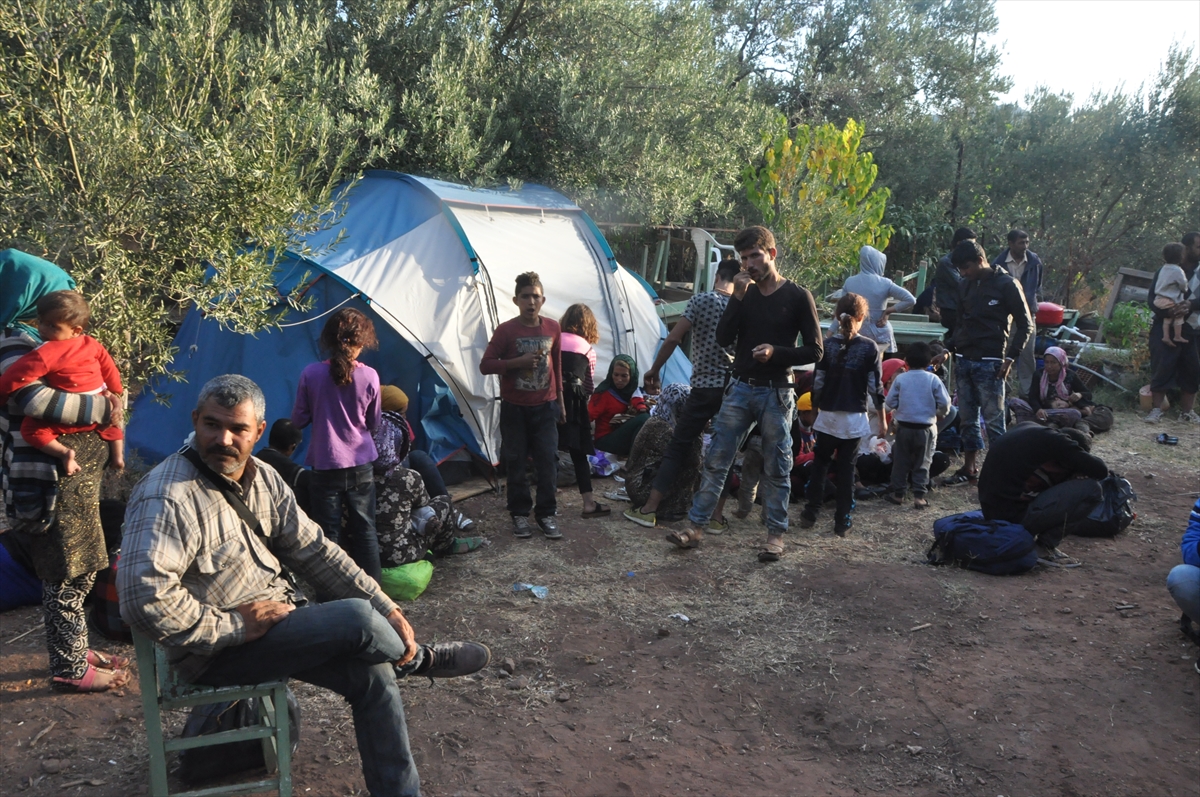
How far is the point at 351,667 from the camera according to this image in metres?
2.78

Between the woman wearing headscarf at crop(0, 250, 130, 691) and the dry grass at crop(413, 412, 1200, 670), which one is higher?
the woman wearing headscarf at crop(0, 250, 130, 691)

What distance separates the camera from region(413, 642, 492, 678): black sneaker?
3.14m

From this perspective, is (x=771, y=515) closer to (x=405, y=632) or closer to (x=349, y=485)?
(x=349, y=485)

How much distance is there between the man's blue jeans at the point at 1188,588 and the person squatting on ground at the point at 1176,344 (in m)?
6.00

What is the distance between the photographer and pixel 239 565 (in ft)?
9.19

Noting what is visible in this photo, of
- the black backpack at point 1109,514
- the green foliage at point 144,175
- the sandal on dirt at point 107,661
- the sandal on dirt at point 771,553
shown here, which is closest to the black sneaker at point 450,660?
the sandal on dirt at point 107,661

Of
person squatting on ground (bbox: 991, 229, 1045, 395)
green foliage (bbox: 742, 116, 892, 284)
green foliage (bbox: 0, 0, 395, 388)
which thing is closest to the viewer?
green foliage (bbox: 0, 0, 395, 388)

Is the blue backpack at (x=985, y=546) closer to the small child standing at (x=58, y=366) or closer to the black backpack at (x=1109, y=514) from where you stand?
the black backpack at (x=1109, y=514)

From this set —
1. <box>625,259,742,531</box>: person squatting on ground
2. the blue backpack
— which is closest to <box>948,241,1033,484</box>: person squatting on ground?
the blue backpack

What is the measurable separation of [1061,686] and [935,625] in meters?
0.72

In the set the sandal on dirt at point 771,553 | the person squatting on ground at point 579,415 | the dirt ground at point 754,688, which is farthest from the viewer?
the person squatting on ground at point 579,415

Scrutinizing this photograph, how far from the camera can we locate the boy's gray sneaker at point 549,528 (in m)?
5.87

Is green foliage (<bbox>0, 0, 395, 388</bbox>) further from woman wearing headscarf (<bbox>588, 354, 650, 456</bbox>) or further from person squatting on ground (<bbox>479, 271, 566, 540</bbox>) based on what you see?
woman wearing headscarf (<bbox>588, 354, 650, 456</bbox>)

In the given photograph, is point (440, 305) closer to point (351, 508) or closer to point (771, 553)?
point (351, 508)
